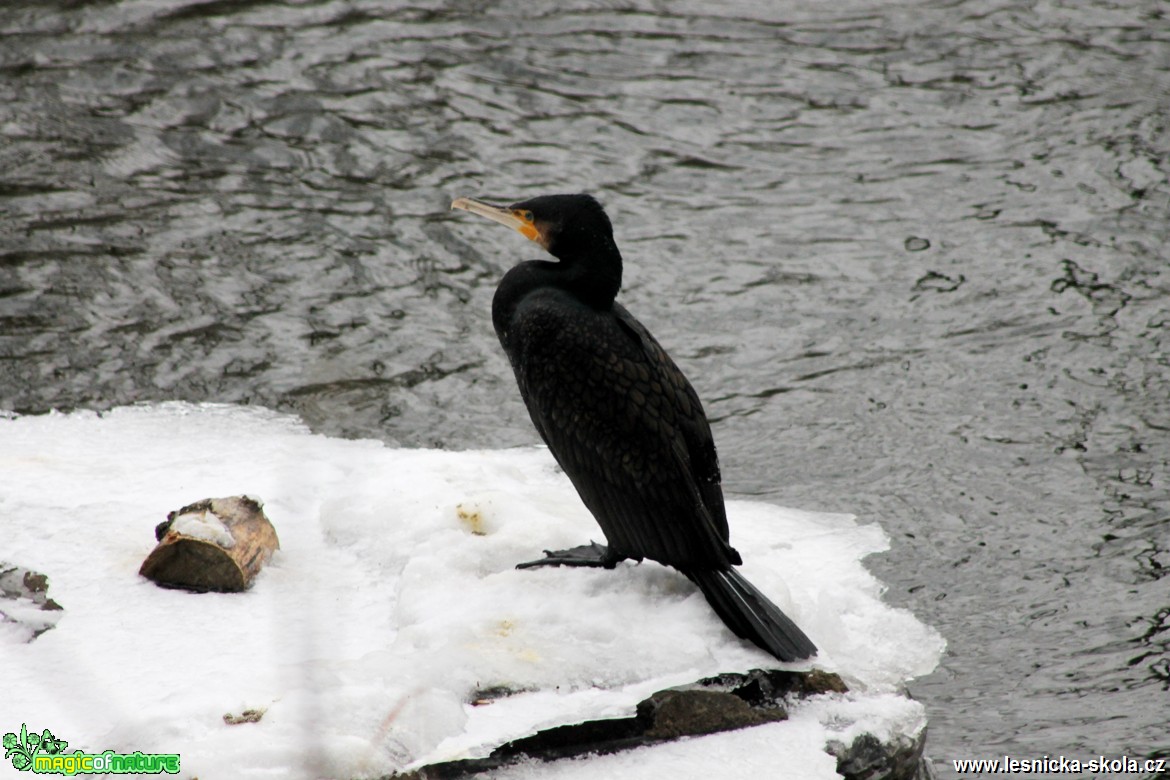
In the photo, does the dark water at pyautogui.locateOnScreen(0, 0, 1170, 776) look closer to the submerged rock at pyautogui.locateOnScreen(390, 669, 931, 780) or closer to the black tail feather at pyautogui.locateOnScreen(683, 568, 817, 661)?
the submerged rock at pyautogui.locateOnScreen(390, 669, 931, 780)

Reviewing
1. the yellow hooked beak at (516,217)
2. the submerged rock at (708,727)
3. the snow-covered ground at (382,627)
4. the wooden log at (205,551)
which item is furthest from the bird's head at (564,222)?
the submerged rock at (708,727)

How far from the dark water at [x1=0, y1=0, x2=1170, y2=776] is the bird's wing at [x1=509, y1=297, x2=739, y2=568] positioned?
40.0 inches

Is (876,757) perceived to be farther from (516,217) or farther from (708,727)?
(516,217)

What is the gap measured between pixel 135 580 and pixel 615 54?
21.0 ft

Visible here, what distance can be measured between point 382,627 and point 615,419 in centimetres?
84

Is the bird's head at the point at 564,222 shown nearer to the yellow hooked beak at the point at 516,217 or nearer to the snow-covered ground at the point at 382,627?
the yellow hooked beak at the point at 516,217

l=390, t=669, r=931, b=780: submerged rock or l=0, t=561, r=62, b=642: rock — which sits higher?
l=0, t=561, r=62, b=642: rock

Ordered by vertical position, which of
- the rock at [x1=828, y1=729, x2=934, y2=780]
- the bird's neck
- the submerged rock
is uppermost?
the bird's neck

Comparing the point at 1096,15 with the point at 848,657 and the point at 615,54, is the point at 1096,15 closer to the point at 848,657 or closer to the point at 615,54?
the point at 615,54

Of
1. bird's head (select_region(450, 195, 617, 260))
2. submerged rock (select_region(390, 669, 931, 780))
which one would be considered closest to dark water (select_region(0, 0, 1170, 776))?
submerged rock (select_region(390, 669, 931, 780))

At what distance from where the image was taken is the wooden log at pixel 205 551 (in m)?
3.59

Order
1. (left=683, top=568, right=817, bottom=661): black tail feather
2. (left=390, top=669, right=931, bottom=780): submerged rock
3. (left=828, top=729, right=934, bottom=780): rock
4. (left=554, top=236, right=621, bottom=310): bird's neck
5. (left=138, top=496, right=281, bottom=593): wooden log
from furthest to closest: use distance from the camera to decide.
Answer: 1. (left=554, top=236, right=621, bottom=310): bird's neck
2. (left=138, top=496, right=281, bottom=593): wooden log
3. (left=683, top=568, right=817, bottom=661): black tail feather
4. (left=828, top=729, right=934, bottom=780): rock
5. (left=390, top=669, right=931, bottom=780): submerged rock

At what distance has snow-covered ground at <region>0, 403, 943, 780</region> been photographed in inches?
117

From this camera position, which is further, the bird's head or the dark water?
the dark water
